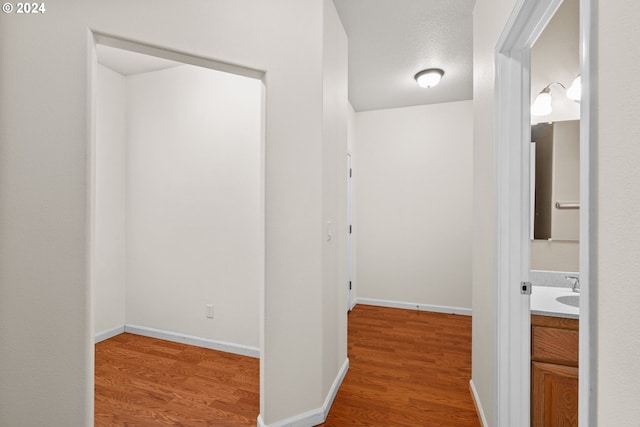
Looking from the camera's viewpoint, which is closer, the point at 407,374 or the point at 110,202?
the point at 407,374

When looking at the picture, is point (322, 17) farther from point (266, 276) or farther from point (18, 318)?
point (18, 318)

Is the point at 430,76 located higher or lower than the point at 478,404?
higher

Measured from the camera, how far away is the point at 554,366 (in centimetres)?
136

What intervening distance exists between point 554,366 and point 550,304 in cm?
29

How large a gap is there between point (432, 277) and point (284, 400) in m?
2.83

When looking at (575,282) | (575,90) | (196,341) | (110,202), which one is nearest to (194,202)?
(110,202)

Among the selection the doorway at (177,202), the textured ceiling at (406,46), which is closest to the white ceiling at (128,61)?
the doorway at (177,202)

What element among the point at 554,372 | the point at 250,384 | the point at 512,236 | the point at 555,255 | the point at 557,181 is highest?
the point at 557,181

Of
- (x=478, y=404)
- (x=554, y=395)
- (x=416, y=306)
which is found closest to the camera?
(x=554, y=395)

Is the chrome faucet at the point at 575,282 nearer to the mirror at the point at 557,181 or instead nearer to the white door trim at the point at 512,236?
the mirror at the point at 557,181

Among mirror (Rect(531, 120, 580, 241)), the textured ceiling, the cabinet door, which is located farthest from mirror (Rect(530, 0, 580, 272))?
the cabinet door

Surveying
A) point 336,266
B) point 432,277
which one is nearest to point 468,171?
point 432,277
